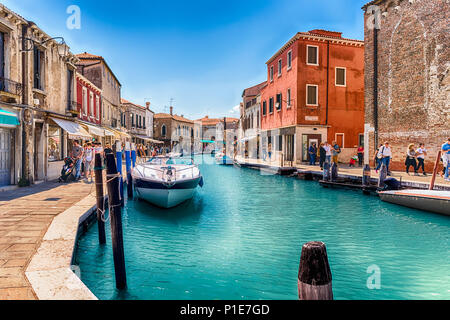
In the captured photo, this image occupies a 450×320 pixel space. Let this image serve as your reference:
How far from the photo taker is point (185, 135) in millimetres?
65125

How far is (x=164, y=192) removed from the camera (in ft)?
28.1

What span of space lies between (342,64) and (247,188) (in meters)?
13.8

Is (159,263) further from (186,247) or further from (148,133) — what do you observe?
(148,133)

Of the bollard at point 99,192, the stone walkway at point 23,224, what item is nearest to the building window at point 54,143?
the stone walkway at point 23,224

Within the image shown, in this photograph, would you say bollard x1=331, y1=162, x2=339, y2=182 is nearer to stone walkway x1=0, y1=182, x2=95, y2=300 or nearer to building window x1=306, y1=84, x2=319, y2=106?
building window x1=306, y1=84, x2=319, y2=106

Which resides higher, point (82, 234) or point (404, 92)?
point (404, 92)

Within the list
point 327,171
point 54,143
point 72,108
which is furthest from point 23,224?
point 327,171

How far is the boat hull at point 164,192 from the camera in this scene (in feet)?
28.2

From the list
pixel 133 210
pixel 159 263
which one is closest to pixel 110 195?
pixel 159 263

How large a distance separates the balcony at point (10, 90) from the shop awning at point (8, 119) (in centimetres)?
45

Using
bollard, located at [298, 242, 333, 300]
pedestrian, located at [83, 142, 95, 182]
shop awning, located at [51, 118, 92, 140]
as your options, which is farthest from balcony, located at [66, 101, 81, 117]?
bollard, located at [298, 242, 333, 300]

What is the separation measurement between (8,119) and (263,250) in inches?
325

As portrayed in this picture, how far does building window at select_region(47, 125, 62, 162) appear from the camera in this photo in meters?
12.4

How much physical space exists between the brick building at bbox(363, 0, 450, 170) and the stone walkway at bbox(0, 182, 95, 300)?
45.4 feet
